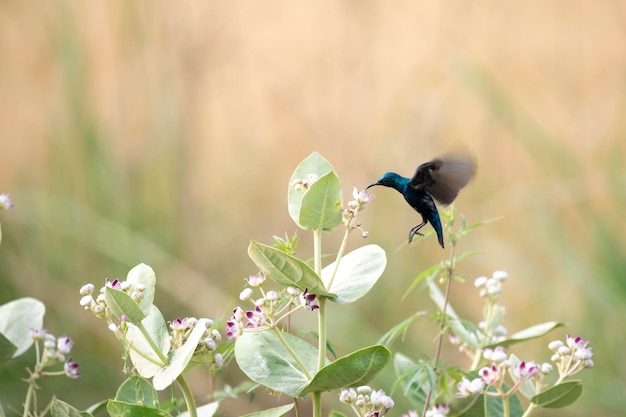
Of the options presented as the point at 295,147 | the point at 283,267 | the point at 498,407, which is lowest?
the point at 295,147

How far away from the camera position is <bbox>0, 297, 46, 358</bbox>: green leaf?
1.41ft

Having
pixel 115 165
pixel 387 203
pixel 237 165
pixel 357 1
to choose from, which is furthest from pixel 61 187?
pixel 357 1

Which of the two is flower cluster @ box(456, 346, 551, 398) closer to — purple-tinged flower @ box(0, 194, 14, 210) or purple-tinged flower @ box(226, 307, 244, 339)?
purple-tinged flower @ box(226, 307, 244, 339)

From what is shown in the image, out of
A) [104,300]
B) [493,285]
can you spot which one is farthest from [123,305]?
[493,285]

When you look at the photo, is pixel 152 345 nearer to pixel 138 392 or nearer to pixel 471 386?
pixel 138 392

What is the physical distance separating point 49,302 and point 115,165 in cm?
39

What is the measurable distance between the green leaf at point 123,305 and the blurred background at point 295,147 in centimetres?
135

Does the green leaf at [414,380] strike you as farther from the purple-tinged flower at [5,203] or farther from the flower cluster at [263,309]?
the purple-tinged flower at [5,203]

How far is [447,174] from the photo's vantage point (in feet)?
1.56

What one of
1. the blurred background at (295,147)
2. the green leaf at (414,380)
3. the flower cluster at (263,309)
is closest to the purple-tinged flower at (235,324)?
the flower cluster at (263,309)

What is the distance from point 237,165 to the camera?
2.64 metres

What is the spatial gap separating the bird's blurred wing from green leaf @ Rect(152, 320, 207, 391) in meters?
0.18

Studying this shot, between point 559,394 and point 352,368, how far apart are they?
0.32 ft

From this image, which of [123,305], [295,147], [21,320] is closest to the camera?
[123,305]
